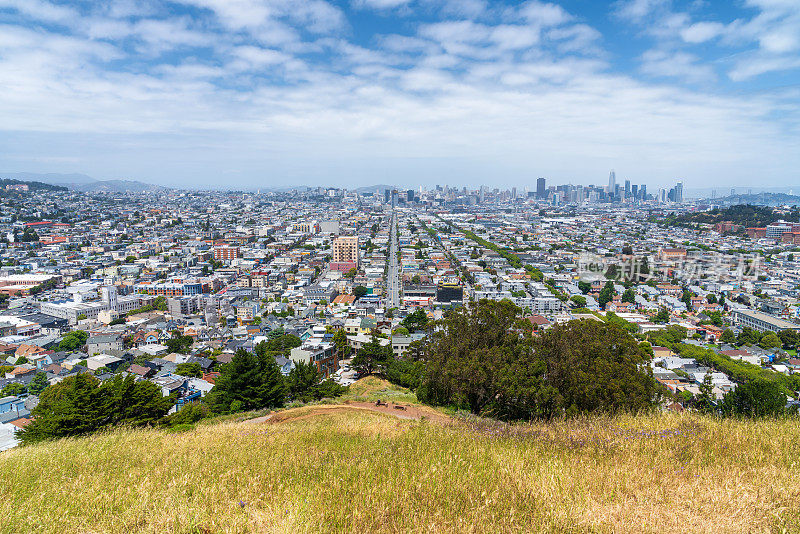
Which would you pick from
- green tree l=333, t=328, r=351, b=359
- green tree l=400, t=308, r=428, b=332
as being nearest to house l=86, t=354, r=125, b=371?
green tree l=333, t=328, r=351, b=359

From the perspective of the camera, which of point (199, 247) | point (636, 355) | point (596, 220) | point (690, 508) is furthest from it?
point (596, 220)

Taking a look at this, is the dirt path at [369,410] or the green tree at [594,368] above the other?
the green tree at [594,368]

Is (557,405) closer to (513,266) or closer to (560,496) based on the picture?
(560,496)

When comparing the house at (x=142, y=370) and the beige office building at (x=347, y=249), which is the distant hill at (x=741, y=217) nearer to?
the beige office building at (x=347, y=249)

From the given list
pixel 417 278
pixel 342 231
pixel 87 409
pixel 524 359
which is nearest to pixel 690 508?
pixel 524 359

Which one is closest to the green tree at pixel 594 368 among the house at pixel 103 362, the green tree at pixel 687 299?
the house at pixel 103 362

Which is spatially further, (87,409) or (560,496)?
(87,409)

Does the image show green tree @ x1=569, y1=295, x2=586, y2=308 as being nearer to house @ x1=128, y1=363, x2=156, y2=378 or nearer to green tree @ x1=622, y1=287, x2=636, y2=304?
green tree @ x1=622, y1=287, x2=636, y2=304
